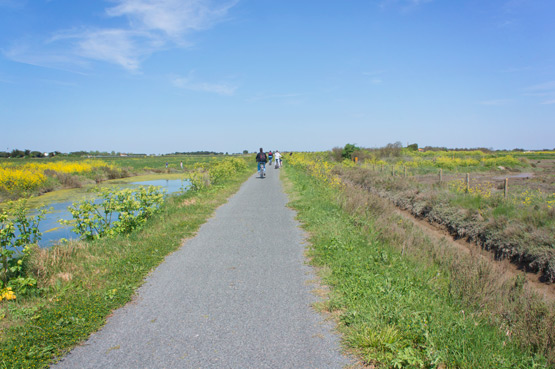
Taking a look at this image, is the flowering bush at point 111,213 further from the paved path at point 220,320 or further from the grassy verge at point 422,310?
the grassy verge at point 422,310

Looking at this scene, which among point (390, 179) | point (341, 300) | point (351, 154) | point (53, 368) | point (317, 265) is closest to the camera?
point (53, 368)

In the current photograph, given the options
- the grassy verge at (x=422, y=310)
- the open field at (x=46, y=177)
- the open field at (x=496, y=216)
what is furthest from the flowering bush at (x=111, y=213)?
the open field at (x=496, y=216)

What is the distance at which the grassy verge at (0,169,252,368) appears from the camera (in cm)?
335

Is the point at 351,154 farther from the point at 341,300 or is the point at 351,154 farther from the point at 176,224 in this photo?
the point at 341,300

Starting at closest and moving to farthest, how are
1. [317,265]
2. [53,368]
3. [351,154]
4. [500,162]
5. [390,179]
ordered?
[53,368]
[317,265]
[390,179]
[500,162]
[351,154]

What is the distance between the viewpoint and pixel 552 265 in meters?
9.19

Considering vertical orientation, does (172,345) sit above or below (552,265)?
above

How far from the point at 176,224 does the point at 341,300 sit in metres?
5.86

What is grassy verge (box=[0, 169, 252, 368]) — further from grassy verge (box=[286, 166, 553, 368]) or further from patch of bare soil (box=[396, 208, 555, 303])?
patch of bare soil (box=[396, 208, 555, 303])

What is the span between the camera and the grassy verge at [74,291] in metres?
3.35

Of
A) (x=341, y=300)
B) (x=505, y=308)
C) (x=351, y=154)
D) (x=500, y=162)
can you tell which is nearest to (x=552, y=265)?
→ (x=505, y=308)

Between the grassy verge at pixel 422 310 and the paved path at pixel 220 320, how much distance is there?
0.40m

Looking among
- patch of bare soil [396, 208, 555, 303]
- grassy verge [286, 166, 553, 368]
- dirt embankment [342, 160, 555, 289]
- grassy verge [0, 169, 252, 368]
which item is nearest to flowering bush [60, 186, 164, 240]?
grassy verge [0, 169, 252, 368]

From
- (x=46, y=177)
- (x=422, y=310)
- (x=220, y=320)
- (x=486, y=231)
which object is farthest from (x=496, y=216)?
(x=46, y=177)
